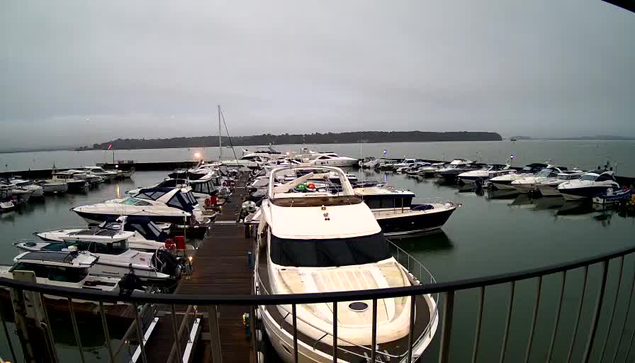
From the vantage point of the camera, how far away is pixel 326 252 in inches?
279

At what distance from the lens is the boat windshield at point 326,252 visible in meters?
6.96

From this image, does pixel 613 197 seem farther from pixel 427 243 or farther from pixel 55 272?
pixel 55 272

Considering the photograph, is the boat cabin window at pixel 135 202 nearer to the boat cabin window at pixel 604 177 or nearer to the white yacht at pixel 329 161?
the white yacht at pixel 329 161

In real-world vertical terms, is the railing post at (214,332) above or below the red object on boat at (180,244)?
above

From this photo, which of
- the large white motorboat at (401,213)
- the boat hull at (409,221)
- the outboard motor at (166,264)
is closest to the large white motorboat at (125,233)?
the outboard motor at (166,264)

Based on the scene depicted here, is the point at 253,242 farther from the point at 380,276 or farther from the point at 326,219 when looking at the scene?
the point at 380,276

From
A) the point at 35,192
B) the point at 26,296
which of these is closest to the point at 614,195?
the point at 26,296

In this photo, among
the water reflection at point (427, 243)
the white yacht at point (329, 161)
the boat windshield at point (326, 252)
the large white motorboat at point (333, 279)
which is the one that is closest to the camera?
the large white motorboat at point (333, 279)

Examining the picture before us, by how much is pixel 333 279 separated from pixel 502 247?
13309 millimetres

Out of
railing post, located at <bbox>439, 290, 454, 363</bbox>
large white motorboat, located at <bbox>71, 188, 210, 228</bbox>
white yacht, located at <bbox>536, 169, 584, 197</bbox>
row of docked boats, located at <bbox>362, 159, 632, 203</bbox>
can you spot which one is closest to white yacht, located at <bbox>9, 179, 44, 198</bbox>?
large white motorboat, located at <bbox>71, 188, 210, 228</bbox>

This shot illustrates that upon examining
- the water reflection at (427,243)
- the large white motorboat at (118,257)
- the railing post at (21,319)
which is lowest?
the water reflection at (427,243)

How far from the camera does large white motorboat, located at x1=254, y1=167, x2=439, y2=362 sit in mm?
Result: 4883

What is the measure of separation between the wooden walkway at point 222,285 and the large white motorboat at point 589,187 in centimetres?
2618

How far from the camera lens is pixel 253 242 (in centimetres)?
1320
